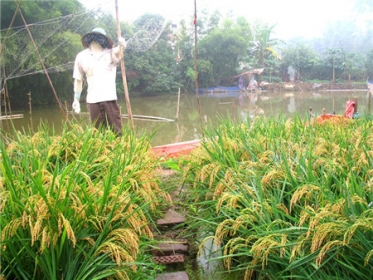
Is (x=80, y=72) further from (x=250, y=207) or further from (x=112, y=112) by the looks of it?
(x=250, y=207)

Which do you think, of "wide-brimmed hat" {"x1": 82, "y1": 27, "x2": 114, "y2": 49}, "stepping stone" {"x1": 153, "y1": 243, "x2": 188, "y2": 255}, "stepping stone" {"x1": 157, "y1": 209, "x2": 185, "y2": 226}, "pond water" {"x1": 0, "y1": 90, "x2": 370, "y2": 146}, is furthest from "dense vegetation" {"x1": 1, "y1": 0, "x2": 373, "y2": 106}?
"stepping stone" {"x1": 153, "y1": 243, "x2": 188, "y2": 255}

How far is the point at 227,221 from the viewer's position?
1.25m

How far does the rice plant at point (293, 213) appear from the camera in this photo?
965 mm

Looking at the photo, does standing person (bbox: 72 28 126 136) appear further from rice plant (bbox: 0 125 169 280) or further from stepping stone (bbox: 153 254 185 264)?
rice plant (bbox: 0 125 169 280)

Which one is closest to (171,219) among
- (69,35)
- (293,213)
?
(293,213)

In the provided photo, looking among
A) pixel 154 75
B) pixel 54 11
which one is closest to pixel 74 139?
pixel 154 75

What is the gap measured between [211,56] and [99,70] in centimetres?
875

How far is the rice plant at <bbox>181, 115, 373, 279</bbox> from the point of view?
97cm

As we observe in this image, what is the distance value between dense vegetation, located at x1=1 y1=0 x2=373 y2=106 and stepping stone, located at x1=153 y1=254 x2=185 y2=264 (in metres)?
5.79

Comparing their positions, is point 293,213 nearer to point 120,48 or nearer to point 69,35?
point 120,48

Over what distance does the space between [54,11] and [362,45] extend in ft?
30.4

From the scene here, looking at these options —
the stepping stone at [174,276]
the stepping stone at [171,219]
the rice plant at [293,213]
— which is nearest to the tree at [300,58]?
the rice plant at [293,213]

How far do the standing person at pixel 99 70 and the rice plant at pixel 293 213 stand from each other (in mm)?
1507

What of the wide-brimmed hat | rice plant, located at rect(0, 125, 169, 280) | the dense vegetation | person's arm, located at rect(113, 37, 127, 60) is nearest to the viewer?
rice plant, located at rect(0, 125, 169, 280)
